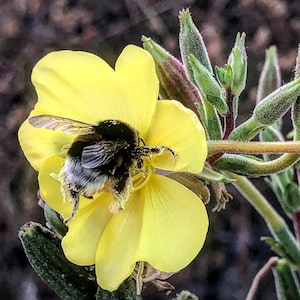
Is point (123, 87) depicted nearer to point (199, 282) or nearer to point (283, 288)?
point (283, 288)

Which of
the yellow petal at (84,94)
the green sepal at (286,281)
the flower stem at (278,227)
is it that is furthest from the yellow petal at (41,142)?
the green sepal at (286,281)

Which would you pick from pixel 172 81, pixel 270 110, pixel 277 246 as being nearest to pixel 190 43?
pixel 172 81

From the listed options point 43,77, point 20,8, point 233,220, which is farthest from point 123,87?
point 20,8

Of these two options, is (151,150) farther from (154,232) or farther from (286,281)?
(286,281)

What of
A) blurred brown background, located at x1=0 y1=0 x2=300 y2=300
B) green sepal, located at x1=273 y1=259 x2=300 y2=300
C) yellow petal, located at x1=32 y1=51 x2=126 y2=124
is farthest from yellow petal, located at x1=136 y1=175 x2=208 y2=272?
blurred brown background, located at x1=0 y1=0 x2=300 y2=300

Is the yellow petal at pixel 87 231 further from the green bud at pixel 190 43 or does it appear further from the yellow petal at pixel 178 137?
the green bud at pixel 190 43

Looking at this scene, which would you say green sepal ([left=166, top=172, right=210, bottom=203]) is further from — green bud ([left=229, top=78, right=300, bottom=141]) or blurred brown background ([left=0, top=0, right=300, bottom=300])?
blurred brown background ([left=0, top=0, right=300, bottom=300])
